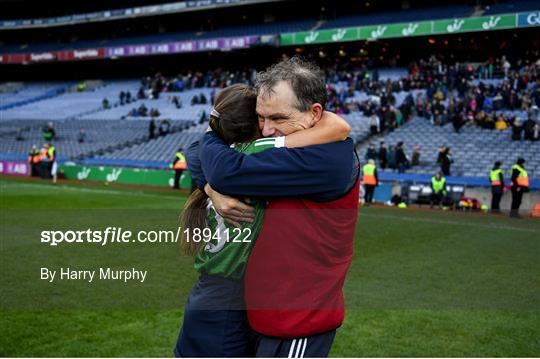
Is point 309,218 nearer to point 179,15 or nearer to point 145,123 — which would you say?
point 145,123

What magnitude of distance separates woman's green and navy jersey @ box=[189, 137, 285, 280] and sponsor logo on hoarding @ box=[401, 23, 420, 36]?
31.6 meters

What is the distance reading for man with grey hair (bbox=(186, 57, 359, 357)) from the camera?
80.0 inches

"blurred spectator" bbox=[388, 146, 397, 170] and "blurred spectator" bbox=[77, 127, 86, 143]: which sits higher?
"blurred spectator" bbox=[77, 127, 86, 143]

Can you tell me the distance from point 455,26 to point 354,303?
87.9ft

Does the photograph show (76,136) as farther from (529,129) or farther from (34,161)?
(529,129)

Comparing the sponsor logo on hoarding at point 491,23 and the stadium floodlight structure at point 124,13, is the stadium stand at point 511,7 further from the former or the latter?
the stadium floodlight structure at point 124,13

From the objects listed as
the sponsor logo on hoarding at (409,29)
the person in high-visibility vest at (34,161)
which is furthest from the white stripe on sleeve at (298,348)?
the sponsor logo on hoarding at (409,29)

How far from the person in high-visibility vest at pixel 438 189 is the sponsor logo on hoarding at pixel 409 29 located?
1658 cm

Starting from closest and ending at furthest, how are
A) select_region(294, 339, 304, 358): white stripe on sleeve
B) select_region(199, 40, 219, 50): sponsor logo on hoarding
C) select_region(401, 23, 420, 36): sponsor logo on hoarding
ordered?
select_region(294, 339, 304, 358): white stripe on sleeve, select_region(401, 23, 420, 36): sponsor logo on hoarding, select_region(199, 40, 219, 50): sponsor logo on hoarding

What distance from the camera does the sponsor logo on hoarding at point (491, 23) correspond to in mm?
28609

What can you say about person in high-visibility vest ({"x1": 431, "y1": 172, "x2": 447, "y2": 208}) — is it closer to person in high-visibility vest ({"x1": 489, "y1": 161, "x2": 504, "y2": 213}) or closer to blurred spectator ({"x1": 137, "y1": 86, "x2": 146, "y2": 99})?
person in high-visibility vest ({"x1": 489, "y1": 161, "x2": 504, "y2": 213})

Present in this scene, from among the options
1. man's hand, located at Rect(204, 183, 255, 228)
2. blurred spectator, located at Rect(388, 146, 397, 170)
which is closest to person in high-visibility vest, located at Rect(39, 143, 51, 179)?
blurred spectator, located at Rect(388, 146, 397, 170)

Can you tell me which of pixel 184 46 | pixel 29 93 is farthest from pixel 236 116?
pixel 29 93

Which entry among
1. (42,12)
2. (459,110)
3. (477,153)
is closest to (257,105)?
(477,153)
